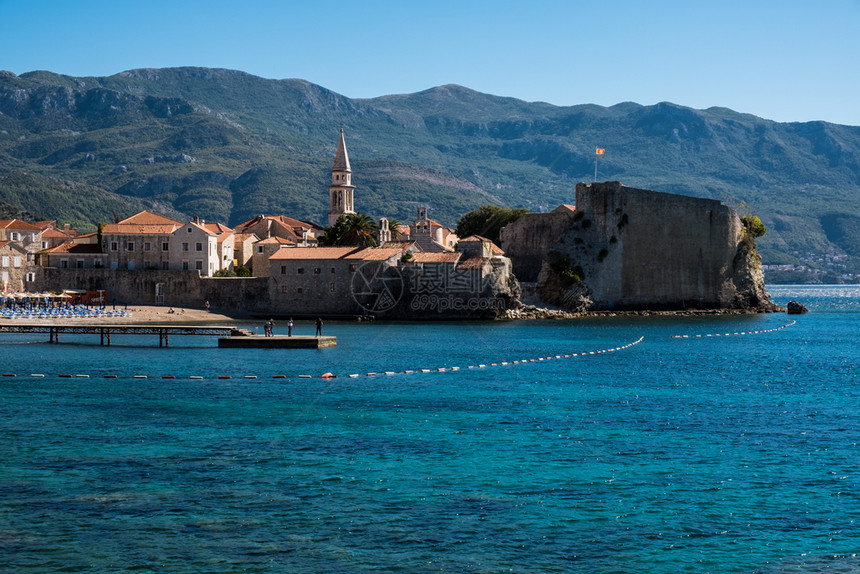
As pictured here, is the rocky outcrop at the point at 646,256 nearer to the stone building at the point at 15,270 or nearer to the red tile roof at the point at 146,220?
the red tile roof at the point at 146,220

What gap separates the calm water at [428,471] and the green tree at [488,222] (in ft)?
184

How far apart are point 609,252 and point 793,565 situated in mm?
67895

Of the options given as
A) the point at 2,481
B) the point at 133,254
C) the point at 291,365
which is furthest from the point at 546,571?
the point at 133,254

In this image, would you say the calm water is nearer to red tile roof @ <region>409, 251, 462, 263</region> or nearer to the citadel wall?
red tile roof @ <region>409, 251, 462, 263</region>

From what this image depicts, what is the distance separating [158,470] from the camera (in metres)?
20.9

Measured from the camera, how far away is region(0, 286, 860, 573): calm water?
1603cm

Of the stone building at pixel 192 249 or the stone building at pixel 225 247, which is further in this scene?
the stone building at pixel 225 247

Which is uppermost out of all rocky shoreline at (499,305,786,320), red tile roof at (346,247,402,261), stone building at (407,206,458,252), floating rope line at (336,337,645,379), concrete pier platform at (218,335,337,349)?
stone building at (407,206,458,252)

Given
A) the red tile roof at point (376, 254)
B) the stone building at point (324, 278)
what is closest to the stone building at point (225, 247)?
the stone building at point (324, 278)

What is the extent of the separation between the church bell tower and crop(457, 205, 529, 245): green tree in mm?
11748

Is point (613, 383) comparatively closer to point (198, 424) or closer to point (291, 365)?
point (291, 365)

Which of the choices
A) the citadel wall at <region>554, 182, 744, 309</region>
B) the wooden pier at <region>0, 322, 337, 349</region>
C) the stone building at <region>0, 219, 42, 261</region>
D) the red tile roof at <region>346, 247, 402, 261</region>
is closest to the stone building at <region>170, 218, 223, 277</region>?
the red tile roof at <region>346, 247, 402, 261</region>

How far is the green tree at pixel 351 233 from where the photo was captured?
269ft

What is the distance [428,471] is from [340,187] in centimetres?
7973
